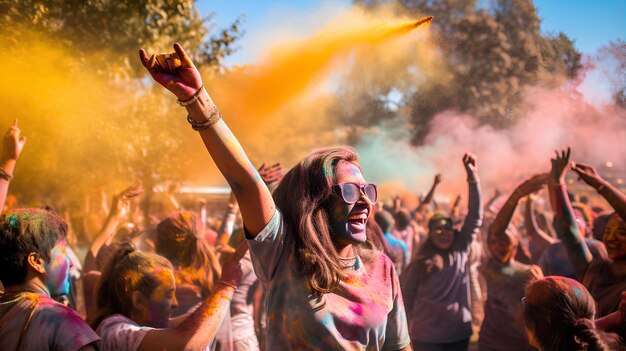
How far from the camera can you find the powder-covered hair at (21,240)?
262 centimetres

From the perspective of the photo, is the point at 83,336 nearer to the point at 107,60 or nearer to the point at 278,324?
the point at 278,324

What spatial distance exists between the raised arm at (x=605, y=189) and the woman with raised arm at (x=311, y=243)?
1970mm

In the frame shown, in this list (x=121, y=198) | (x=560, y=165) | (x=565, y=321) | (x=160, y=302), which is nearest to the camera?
(x=565, y=321)

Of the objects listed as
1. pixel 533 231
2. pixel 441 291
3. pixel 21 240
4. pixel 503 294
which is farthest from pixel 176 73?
pixel 533 231

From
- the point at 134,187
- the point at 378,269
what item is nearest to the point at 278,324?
the point at 378,269

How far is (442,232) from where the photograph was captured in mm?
5785

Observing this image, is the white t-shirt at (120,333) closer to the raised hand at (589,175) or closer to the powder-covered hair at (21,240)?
the powder-covered hair at (21,240)

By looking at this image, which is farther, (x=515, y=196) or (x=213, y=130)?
(x=515, y=196)

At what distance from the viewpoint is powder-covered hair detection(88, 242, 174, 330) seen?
111 inches

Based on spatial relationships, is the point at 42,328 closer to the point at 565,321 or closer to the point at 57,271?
the point at 57,271

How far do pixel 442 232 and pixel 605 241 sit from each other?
193 cm

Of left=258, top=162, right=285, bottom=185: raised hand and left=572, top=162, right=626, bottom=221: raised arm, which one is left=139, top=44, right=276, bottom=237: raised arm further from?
left=572, top=162, right=626, bottom=221: raised arm

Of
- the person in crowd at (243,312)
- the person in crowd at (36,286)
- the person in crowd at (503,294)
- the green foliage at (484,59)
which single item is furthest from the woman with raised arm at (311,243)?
the green foliage at (484,59)

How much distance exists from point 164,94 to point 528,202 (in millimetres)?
7504
